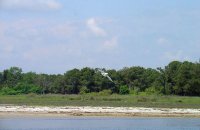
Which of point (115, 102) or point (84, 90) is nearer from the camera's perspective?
point (115, 102)

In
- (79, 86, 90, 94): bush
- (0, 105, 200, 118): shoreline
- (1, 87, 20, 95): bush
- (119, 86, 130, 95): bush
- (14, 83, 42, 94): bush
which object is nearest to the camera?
(0, 105, 200, 118): shoreline

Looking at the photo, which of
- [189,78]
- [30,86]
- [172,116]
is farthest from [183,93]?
[172,116]

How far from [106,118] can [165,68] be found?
54278 millimetres

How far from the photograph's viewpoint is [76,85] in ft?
335

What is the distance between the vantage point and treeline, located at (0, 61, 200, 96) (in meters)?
89.7

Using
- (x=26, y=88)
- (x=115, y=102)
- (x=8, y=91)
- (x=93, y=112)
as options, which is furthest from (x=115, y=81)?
(x=93, y=112)

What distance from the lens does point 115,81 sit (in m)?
106

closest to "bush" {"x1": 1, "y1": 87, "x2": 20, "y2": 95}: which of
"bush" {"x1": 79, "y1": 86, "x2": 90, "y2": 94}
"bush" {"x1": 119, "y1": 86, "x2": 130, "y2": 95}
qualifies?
"bush" {"x1": 79, "y1": 86, "x2": 90, "y2": 94}

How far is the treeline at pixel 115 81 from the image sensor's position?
8969cm

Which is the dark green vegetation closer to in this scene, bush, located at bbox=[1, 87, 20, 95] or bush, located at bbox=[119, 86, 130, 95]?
bush, located at bbox=[119, 86, 130, 95]

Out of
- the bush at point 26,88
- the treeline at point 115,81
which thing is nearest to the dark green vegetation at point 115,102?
the treeline at point 115,81

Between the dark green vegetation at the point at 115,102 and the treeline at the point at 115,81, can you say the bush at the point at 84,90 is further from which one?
the dark green vegetation at the point at 115,102

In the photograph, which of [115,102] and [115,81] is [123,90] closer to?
[115,81]

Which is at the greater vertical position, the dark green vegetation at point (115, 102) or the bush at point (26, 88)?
the bush at point (26, 88)
